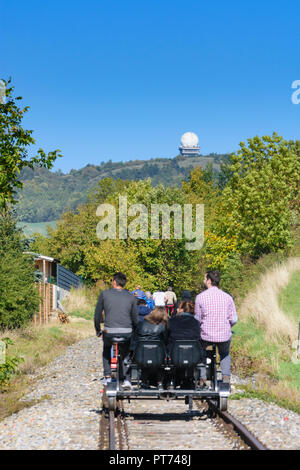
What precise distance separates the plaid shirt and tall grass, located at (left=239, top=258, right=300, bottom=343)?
963 centimetres

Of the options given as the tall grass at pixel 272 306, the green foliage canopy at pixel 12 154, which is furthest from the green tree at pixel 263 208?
the green foliage canopy at pixel 12 154

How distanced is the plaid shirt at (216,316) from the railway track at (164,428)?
1317 millimetres

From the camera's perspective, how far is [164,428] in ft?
30.8

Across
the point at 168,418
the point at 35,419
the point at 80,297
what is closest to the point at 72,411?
the point at 35,419

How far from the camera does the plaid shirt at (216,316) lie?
386 inches

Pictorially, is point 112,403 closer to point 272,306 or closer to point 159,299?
point 159,299

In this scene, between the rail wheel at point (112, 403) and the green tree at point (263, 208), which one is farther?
the green tree at point (263, 208)

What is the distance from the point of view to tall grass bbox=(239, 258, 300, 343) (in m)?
19.8

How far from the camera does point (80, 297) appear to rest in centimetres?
4653

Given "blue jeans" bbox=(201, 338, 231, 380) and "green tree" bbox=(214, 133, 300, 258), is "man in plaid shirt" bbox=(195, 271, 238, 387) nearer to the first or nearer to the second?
"blue jeans" bbox=(201, 338, 231, 380)

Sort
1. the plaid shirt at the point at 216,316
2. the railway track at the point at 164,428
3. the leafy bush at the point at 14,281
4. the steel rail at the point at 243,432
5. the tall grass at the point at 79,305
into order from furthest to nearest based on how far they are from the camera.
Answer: the tall grass at the point at 79,305
the leafy bush at the point at 14,281
the plaid shirt at the point at 216,316
the railway track at the point at 164,428
the steel rail at the point at 243,432

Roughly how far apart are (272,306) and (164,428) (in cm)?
1481

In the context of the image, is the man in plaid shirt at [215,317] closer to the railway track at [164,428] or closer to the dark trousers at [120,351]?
the railway track at [164,428]

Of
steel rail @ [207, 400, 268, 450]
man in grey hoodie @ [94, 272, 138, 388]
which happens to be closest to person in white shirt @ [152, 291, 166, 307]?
steel rail @ [207, 400, 268, 450]
